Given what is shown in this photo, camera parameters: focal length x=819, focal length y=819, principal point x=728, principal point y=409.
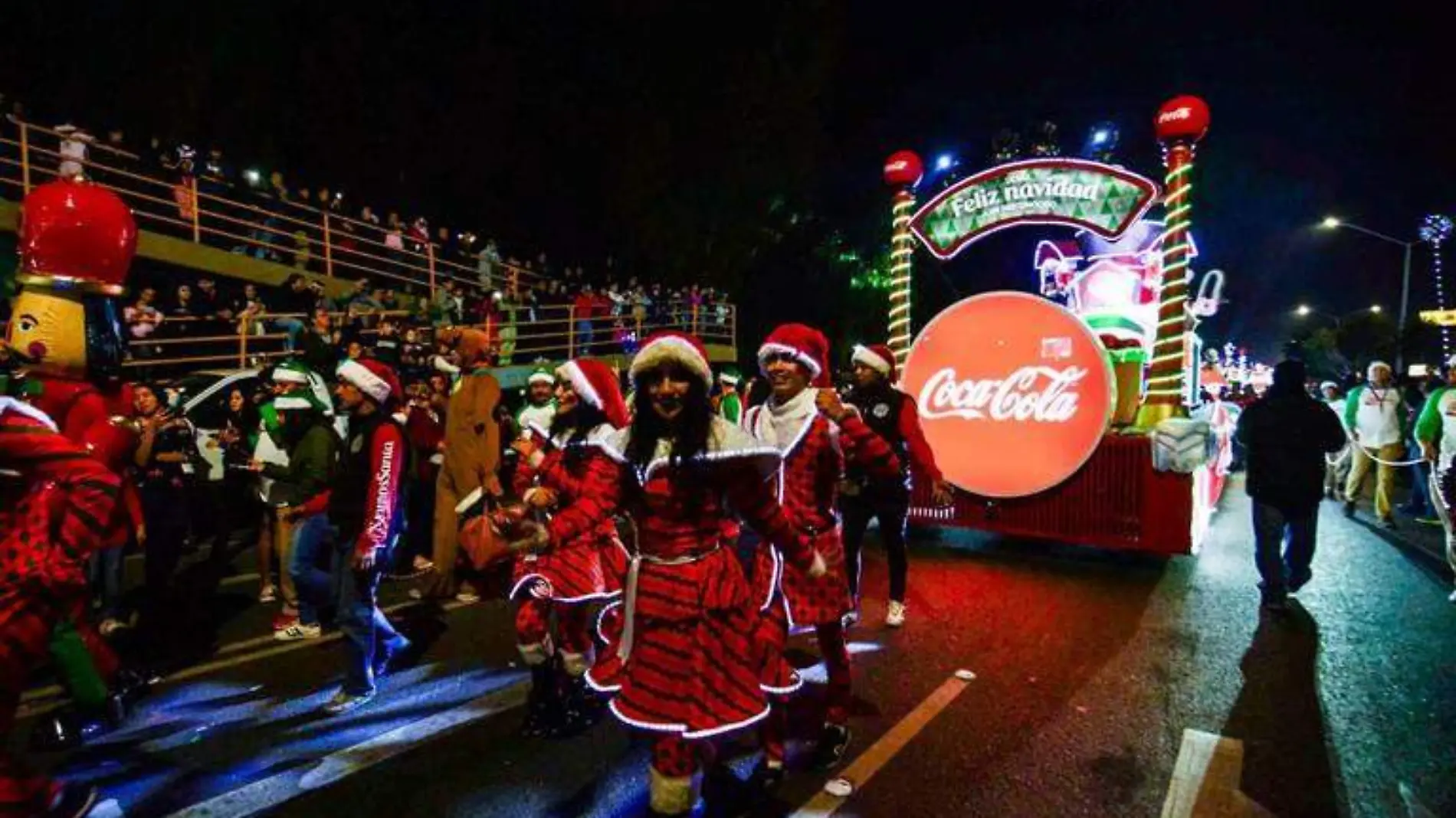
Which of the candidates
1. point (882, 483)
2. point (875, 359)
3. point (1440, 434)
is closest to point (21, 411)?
point (875, 359)

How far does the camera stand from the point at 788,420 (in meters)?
3.78

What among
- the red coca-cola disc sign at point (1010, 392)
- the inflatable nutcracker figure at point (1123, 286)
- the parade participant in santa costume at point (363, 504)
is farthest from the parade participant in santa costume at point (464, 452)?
the inflatable nutcracker figure at point (1123, 286)

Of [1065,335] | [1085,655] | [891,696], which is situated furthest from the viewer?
[1065,335]

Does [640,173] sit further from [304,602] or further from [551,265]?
[304,602]

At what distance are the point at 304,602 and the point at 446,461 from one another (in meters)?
1.67

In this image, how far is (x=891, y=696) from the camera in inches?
177

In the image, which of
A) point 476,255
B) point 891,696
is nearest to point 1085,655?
point 891,696

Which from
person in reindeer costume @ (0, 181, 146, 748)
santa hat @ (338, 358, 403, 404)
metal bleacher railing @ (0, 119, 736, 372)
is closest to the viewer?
person in reindeer costume @ (0, 181, 146, 748)

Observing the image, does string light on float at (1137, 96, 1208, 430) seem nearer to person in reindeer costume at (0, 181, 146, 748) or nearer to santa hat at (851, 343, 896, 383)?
santa hat at (851, 343, 896, 383)

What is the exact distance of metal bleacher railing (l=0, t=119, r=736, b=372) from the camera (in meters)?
10.4

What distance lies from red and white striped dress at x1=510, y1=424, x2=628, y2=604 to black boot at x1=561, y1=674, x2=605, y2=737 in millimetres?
478

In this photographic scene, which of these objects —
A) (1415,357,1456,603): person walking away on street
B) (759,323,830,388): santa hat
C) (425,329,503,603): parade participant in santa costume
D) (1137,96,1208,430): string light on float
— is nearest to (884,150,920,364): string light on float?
(1137,96,1208,430): string light on float

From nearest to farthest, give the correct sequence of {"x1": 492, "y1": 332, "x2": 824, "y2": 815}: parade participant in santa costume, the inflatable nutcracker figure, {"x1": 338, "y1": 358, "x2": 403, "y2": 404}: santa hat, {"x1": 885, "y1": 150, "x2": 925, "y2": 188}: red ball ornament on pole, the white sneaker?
{"x1": 492, "y1": 332, "x2": 824, "y2": 815}: parade participant in santa costume < {"x1": 338, "y1": 358, "x2": 403, "y2": 404}: santa hat < the white sneaker < {"x1": 885, "y1": 150, "x2": 925, "y2": 188}: red ball ornament on pole < the inflatable nutcracker figure

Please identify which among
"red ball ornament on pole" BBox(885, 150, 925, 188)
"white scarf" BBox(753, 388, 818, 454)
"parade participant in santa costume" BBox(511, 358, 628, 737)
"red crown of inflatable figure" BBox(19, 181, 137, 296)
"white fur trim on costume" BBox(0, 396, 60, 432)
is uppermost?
"red ball ornament on pole" BBox(885, 150, 925, 188)
